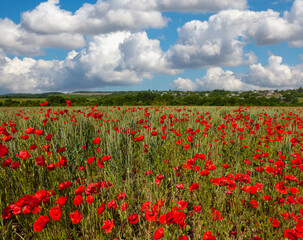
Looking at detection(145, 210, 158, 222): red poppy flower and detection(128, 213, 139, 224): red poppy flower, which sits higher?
detection(145, 210, 158, 222): red poppy flower

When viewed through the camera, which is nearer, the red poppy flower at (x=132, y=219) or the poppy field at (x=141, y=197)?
the red poppy flower at (x=132, y=219)

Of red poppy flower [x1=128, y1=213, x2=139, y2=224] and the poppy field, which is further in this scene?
the poppy field

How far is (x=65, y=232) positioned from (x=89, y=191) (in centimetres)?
55

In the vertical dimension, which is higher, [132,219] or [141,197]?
[132,219]

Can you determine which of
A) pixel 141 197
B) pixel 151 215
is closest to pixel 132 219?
pixel 151 215

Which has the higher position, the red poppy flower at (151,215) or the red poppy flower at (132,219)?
the red poppy flower at (151,215)

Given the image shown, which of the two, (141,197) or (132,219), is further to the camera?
(141,197)

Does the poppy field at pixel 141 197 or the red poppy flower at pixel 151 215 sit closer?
the red poppy flower at pixel 151 215

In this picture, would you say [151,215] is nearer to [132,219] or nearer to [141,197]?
[132,219]

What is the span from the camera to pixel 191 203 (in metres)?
2.46

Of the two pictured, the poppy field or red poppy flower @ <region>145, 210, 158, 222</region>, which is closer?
red poppy flower @ <region>145, 210, 158, 222</region>

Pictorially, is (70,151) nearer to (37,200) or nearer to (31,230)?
(31,230)

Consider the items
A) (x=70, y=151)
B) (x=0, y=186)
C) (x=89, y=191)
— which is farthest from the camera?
(x=70, y=151)

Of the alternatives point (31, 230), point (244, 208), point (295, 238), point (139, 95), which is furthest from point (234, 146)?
point (139, 95)
